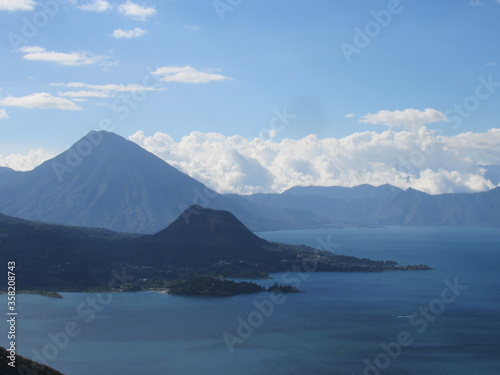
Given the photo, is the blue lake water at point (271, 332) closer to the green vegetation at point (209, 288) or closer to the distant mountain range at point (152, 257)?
the green vegetation at point (209, 288)

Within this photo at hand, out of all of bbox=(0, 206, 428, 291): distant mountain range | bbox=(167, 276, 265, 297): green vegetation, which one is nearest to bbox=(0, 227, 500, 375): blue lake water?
bbox=(167, 276, 265, 297): green vegetation

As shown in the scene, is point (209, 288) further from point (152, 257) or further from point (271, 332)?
point (152, 257)

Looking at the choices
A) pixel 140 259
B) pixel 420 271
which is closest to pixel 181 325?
pixel 140 259

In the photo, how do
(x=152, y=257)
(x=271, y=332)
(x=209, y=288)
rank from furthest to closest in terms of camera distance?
(x=152, y=257) < (x=209, y=288) < (x=271, y=332)

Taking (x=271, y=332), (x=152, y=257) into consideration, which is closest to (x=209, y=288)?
(x=271, y=332)

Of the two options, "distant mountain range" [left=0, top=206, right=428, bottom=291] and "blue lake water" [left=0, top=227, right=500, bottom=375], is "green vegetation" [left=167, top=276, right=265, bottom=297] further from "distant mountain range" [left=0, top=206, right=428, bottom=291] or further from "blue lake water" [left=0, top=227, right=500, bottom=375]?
"distant mountain range" [left=0, top=206, right=428, bottom=291]

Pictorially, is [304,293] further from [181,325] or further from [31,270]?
[31,270]

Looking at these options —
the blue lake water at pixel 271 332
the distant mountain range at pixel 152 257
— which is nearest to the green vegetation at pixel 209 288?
the blue lake water at pixel 271 332

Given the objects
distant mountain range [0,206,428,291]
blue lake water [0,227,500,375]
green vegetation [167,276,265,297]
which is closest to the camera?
blue lake water [0,227,500,375]
